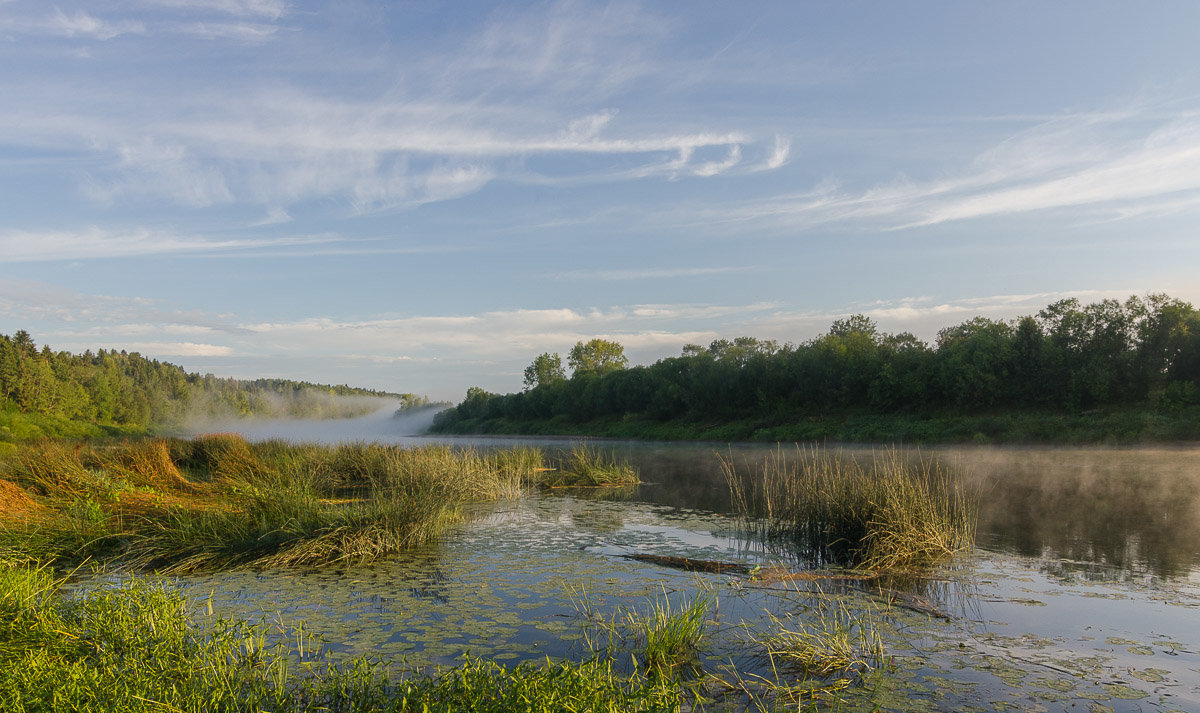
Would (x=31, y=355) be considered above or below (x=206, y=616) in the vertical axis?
above

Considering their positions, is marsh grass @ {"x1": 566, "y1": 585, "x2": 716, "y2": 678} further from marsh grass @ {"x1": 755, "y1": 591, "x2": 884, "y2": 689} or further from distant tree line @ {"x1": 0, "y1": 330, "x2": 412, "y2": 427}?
distant tree line @ {"x1": 0, "y1": 330, "x2": 412, "y2": 427}

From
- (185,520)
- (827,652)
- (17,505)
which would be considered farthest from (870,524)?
(17,505)

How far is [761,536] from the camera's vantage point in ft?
36.3

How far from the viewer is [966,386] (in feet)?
129

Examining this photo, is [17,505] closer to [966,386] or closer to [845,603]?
[845,603]

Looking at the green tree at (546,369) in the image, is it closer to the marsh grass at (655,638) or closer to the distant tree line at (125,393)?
the distant tree line at (125,393)

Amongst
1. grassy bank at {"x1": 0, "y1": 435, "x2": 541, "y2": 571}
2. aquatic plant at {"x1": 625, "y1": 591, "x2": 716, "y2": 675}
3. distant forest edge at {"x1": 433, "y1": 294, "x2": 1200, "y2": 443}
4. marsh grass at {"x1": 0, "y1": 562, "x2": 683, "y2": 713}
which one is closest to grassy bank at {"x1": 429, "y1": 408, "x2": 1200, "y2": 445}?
distant forest edge at {"x1": 433, "y1": 294, "x2": 1200, "y2": 443}

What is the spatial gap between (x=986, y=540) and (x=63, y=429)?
56.7 metres

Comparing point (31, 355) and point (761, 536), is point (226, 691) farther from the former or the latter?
point (31, 355)

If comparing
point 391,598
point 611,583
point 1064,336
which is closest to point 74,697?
point 391,598

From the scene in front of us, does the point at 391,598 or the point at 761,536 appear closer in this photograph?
the point at 391,598

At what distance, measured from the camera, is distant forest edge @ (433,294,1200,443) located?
33.3 meters

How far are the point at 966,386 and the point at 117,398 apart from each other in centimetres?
9269

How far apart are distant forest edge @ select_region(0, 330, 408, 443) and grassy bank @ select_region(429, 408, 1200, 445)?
130 ft
